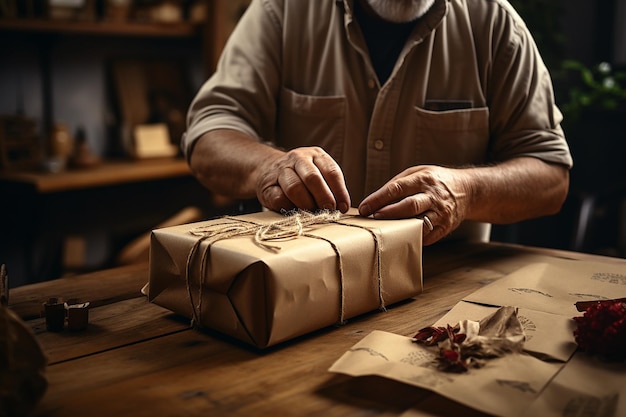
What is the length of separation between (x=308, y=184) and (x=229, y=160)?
419 millimetres

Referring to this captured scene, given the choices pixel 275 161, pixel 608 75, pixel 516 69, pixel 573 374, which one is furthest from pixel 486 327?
pixel 608 75

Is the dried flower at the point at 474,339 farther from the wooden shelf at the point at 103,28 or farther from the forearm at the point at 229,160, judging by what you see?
the wooden shelf at the point at 103,28

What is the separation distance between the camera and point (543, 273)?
1.25m

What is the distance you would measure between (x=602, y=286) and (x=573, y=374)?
1.33ft

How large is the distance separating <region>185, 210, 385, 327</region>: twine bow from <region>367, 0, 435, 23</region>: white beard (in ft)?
2.45

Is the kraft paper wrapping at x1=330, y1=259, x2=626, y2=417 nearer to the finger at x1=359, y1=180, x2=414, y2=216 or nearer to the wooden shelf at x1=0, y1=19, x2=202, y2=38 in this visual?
the finger at x1=359, y1=180, x2=414, y2=216

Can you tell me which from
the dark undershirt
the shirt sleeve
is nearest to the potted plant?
the shirt sleeve

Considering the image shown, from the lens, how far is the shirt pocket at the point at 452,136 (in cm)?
170

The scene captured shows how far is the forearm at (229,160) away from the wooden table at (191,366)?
39 centimetres

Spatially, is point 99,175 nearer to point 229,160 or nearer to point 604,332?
point 229,160

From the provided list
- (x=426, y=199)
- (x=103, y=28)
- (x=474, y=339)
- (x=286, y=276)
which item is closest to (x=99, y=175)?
(x=103, y=28)

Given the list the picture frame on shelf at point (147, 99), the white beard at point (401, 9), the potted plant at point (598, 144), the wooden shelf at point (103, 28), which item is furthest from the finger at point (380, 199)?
the potted plant at point (598, 144)

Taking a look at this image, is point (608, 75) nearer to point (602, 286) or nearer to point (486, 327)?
point (602, 286)

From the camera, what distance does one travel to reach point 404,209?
1.17m
